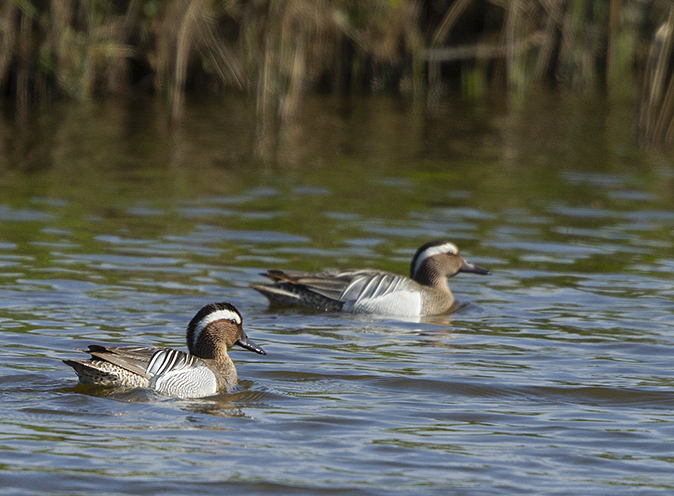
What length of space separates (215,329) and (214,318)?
0.25ft

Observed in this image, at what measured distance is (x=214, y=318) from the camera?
24.4 feet

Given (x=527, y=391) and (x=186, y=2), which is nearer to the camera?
(x=527, y=391)

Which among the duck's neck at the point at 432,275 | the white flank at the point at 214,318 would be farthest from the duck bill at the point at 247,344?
the duck's neck at the point at 432,275

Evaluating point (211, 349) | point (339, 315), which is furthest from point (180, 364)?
point (339, 315)

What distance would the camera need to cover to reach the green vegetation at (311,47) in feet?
63.3

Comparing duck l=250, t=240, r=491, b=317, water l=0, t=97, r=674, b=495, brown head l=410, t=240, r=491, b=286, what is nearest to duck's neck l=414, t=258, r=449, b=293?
brown head l=410, t=240, r=491, b=286

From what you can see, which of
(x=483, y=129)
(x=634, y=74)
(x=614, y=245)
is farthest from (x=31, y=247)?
(x=634, y=74)

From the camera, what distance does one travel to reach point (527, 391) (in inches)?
287

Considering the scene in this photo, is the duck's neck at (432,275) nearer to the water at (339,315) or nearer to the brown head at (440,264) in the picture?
the brown head at (440,264)

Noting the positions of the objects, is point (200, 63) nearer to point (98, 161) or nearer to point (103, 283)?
point (98, 161)

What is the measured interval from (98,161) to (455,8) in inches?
359

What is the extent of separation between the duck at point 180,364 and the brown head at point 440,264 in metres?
3.46

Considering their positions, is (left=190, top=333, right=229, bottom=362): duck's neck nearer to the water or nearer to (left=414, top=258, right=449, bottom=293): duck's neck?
the water

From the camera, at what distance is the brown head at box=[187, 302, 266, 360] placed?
7.42m
